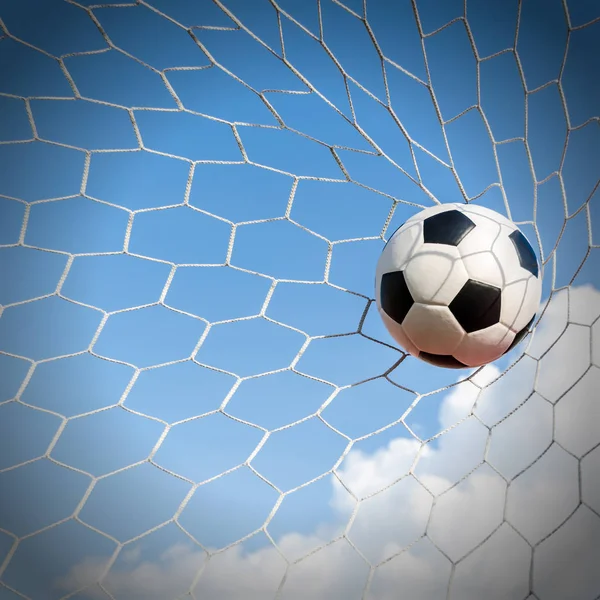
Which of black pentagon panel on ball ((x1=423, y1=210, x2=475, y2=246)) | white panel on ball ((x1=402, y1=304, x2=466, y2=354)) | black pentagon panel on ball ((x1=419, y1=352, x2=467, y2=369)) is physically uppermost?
black pentagon panel on ball ((x1=423, y1=210, x2=475, y2=246))

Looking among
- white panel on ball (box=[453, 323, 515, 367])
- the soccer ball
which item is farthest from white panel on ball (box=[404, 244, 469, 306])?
white panel on ball (box=[453, 323, 515, 367])

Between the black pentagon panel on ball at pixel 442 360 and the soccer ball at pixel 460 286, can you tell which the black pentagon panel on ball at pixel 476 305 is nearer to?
the soccer ball at pixel 460 286

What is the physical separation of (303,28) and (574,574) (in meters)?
2.21

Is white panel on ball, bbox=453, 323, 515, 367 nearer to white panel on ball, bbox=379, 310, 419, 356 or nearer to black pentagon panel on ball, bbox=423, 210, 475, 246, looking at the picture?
white panel on ball, bbox=379, 310, 419, 356

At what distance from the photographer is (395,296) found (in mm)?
1788

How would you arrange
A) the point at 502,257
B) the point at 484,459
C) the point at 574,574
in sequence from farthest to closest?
the point at 484,459 < the point at 574,574 < the point at 502,257

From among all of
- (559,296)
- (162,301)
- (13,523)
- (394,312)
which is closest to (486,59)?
(559,296)

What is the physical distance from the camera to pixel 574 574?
2.25 m

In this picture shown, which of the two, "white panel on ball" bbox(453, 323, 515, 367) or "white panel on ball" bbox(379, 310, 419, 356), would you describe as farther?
"white panel on ball" bbox(379, 310, 419, 356)

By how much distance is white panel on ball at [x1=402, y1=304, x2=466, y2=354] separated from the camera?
5.61 ft

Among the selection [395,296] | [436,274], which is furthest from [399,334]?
[436,274]

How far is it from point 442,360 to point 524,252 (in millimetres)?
401

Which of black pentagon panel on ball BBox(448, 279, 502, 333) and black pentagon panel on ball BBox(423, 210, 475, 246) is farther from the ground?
black pentagon panel on ball BBox(423, 210, 475, 246)

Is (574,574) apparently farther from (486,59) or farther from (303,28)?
(303,28)
